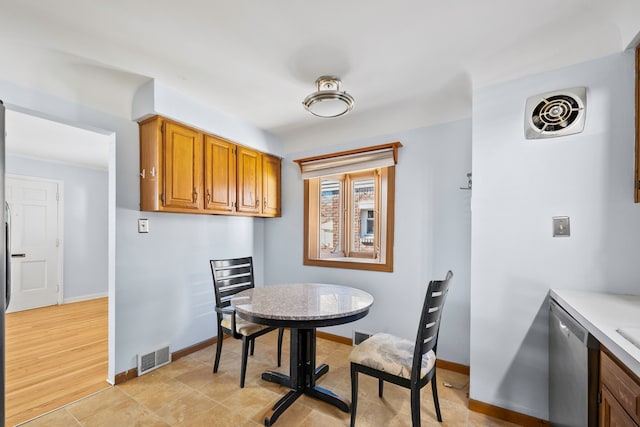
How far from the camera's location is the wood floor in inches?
81.9

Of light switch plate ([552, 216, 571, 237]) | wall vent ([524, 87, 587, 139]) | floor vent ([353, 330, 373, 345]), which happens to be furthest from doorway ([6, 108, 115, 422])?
light switch plate ([552, 216, 571, 237])

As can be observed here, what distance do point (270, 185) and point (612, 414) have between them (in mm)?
3134

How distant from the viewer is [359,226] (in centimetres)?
336

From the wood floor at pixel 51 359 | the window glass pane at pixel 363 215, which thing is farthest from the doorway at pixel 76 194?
the window glass pane at pixel 363 215

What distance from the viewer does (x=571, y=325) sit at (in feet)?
4.38

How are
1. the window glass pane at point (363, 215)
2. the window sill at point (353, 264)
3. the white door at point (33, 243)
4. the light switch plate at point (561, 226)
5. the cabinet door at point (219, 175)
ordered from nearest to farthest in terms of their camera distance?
1. the light switch plate at point (561, 226)
2. the cabinet door at point (219, 175)
3. the window sill at point (353, 264)
4. the window glass pane at point (363, 215)
5. the white door at point (33, 243)

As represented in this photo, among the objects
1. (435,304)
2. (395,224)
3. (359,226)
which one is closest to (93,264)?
(359,226)

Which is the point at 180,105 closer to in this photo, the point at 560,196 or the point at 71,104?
the point at 71,104

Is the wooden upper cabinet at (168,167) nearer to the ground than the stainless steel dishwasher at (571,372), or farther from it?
farther from it

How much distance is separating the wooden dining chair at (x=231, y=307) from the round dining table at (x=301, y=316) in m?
0.23

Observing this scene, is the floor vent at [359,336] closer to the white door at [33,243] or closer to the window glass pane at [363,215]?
the window glass pane at [363,215]

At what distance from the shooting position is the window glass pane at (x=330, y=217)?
135 inches

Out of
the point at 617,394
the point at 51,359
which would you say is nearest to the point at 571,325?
the point at 617,394

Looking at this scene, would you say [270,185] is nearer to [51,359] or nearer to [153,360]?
[153,360]
